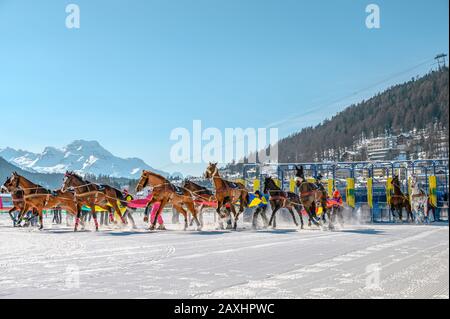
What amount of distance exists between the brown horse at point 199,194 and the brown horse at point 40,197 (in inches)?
186

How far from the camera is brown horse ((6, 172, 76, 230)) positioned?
19.3 meters

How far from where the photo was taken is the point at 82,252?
9.55 metres

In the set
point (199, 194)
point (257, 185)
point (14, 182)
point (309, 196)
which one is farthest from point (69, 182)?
Answer: point (257, 185)

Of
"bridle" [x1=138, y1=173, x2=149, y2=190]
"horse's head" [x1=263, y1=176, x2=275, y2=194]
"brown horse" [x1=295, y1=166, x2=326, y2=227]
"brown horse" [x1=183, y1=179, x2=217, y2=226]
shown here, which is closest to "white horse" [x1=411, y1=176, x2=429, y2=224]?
"brown horse" [x1=295, y1=166, x2=326, y2=227]

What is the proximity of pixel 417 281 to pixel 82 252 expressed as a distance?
625cm

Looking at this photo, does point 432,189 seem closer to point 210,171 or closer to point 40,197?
point 210,171

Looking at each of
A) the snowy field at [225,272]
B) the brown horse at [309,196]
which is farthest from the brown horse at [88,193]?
the snowy field at [225,272]

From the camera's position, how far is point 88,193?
19016mm

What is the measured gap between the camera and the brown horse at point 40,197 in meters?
19.3

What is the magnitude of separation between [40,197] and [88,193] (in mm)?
2001

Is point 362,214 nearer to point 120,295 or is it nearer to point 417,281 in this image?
point 417,281

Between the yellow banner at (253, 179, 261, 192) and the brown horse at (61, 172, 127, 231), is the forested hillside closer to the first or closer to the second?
the yellow banner at (253, 179, 261, 192)

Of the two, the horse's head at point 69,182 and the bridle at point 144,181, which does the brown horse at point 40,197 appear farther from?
the bridle at point 144,181
